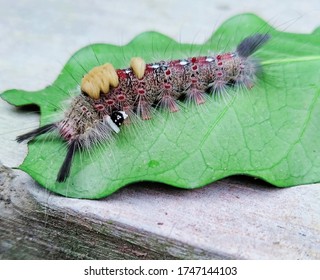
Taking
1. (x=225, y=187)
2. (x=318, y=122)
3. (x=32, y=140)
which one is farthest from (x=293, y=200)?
(x=32, y=140)

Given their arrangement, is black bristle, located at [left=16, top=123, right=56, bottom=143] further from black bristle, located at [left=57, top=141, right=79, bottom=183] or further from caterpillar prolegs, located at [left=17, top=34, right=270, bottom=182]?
black bristle, located at [left=57, top=141, right=79, bottom=183]

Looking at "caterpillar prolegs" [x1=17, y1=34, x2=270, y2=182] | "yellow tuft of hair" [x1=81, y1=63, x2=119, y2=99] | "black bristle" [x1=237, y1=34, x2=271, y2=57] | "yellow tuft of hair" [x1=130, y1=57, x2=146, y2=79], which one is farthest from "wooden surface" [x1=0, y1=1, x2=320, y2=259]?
"black bristle" [x1=237, y1=34, x2=271, y2=57]

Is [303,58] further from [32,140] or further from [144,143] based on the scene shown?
[32,140]

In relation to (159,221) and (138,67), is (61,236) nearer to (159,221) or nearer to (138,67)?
(159,221)

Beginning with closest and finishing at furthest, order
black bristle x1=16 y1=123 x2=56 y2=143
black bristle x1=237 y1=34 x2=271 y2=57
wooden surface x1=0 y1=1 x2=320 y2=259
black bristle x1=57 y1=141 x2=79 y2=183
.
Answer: wooden surface x1=0 y1=1 x2=320 y2=259
black bristle x1=57 y1=141 x2=79 y2=183
black bristle x1=16 y1=123 x2=56 y2=143
black bristle x1=237 y1=34 x2=271 y2=57

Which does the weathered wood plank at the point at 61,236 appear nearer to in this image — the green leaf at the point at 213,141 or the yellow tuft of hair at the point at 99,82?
the green leaf at the point at 213,141

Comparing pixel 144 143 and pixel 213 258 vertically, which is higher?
pixel 144 143

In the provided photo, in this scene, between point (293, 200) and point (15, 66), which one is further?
point (15, 66)
